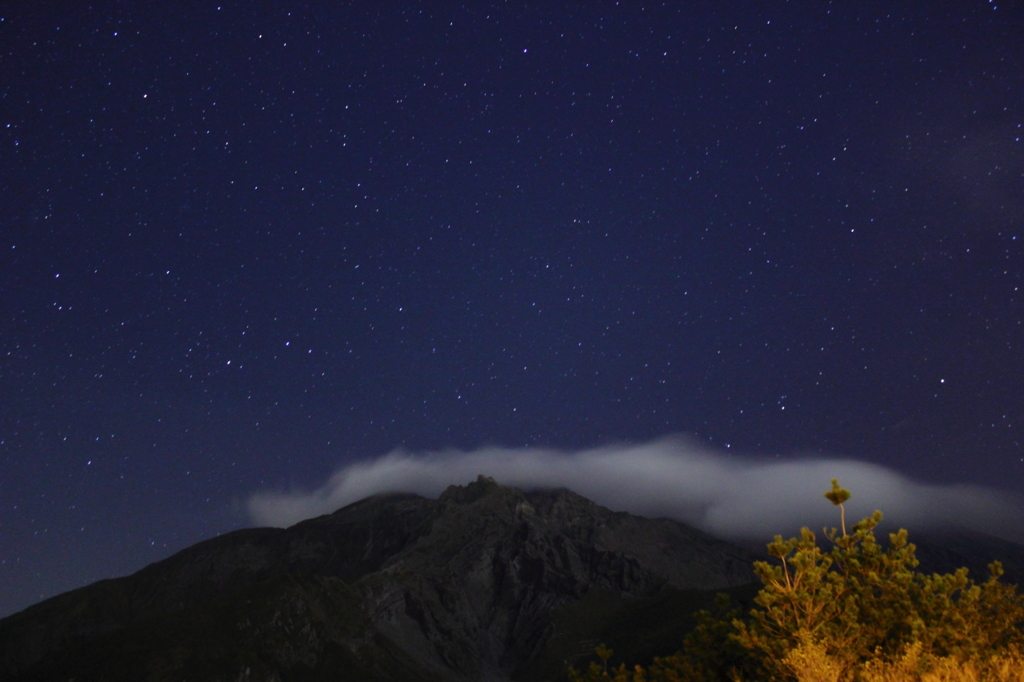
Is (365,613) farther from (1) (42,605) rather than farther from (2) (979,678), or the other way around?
(2) (979,678)

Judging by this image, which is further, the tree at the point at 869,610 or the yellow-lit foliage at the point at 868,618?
the tree at the point at 869,610

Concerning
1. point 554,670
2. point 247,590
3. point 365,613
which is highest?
point 247,590

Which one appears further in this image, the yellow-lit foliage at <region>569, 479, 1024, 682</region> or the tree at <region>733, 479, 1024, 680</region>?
the tree at <region>733, 479, 1024, 680</region>

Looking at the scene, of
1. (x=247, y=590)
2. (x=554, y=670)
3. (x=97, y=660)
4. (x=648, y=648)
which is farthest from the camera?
(x=554, y=670)

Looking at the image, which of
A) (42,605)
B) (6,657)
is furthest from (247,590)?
(42,605)

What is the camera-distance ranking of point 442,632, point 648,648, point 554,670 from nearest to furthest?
point 648,648
point 554,670
point 442,632

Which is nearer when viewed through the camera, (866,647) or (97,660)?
(866,647)

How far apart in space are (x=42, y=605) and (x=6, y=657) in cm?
2377

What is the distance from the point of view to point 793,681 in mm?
14008

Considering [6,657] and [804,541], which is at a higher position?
[804,541]

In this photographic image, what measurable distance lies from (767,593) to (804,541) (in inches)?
68.1

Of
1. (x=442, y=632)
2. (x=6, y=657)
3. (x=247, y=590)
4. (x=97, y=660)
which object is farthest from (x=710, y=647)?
(x=6, y=657)

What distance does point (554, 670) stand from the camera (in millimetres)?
166750

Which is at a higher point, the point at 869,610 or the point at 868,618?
the point at 869,610
